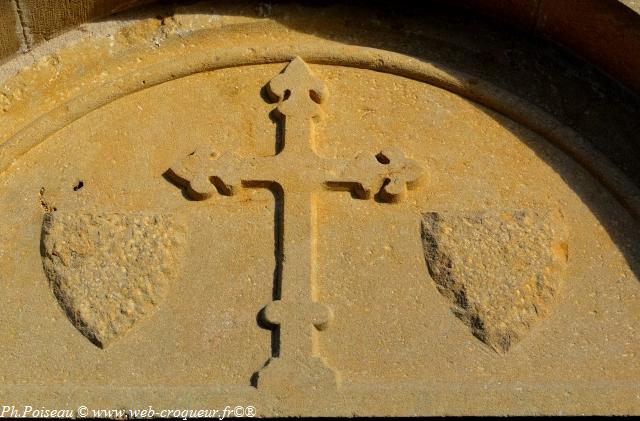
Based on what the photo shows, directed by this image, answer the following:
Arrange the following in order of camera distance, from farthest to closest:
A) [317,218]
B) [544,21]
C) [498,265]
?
[544,21], [317,218], [498,265]

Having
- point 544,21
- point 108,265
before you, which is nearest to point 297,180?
point 108,265

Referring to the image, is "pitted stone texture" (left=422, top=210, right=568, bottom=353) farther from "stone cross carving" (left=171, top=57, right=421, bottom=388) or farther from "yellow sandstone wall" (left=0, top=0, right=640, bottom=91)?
"yellow sandstone wall" (left=0, top=0, right=640, bottom=91)

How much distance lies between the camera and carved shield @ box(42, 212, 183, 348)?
2811 millimetres

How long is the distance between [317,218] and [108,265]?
653mm

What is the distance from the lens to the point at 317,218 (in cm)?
298

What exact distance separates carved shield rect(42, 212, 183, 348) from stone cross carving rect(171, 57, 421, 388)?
22 centimetres

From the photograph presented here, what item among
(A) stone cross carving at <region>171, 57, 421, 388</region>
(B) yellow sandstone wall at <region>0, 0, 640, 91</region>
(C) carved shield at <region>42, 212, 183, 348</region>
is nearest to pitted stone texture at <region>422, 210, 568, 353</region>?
(A) stone cross carving at <region>171, 57, 421, 388</region>

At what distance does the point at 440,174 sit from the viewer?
10.1 feet

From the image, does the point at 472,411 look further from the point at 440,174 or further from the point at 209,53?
the point at 209,53

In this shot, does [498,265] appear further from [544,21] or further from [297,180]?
[544,21]

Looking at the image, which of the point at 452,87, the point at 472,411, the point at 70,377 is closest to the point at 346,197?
the point at 452,87

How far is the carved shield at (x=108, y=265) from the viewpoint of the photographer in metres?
2.81

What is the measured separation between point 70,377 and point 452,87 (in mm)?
1556

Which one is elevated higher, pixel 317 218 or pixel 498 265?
pixel 317 218
